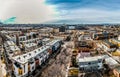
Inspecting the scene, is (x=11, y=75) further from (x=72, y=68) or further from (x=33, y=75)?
(x=72, y=68)

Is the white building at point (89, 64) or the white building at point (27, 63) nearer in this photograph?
the white building at point (27, 63)

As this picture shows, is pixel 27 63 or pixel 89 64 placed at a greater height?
pixel 27 63

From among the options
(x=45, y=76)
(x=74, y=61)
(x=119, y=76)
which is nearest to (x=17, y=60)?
(x=45, y=76)

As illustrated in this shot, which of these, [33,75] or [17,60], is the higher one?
[17,60]

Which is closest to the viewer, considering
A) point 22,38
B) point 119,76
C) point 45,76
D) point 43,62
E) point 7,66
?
point 119,76

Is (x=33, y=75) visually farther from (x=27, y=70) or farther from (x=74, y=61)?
(x=74, y=61)

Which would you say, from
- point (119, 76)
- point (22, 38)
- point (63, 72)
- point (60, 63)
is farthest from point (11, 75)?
point (22, 38)

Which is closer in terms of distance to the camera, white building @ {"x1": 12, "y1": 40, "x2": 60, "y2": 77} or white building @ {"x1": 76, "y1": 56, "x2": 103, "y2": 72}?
white building @ {"x1": 12, "y1": 40, "x2": 60, "y2": 77}

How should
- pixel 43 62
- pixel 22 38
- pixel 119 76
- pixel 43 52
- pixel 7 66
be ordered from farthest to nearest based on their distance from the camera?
1. pixel 22 38
2. pixel 43 52
3. pixel 43 62
4. pixel 7 66
5. pixel 119 76

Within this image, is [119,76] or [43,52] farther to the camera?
[43,52]
